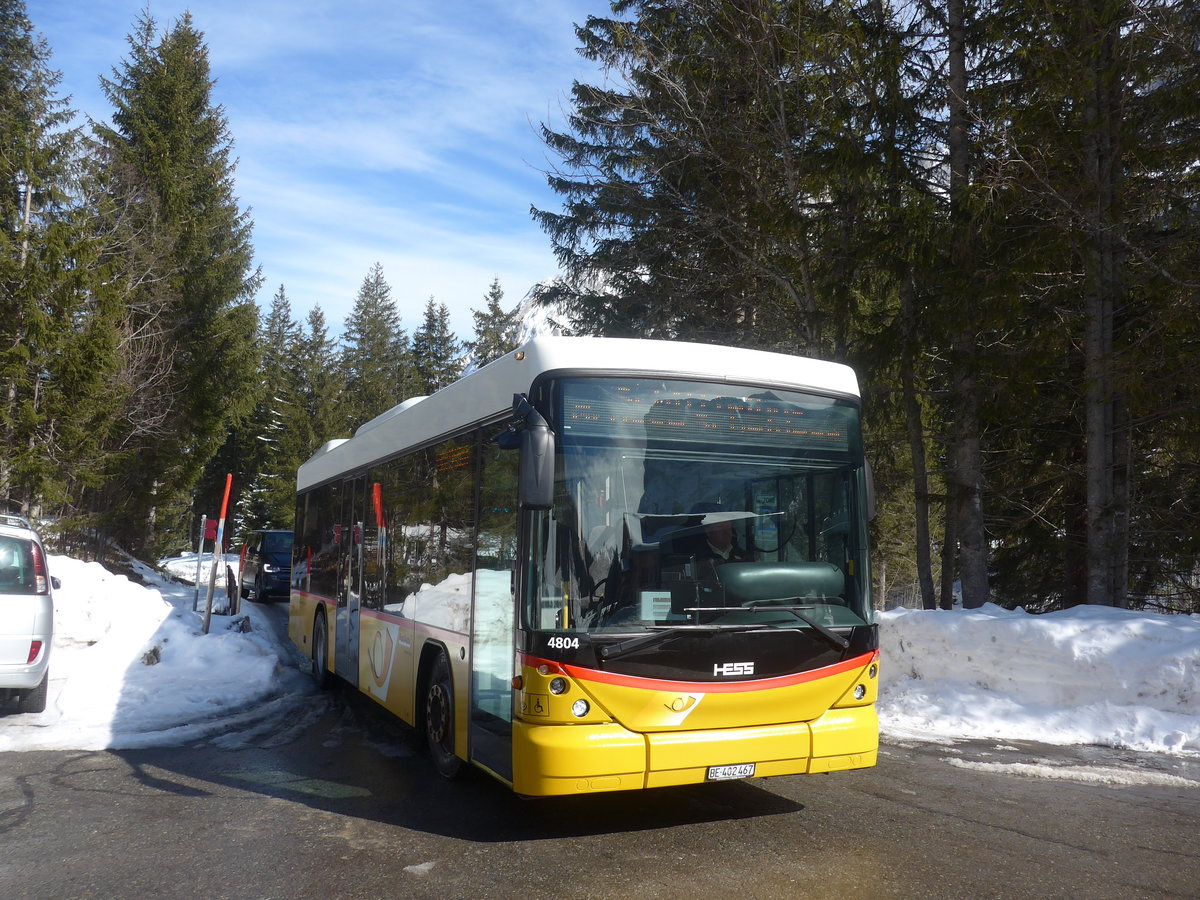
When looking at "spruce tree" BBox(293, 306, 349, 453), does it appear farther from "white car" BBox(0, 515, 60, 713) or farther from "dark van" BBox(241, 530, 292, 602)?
"white car" BBox(0, 515, 60, 713)

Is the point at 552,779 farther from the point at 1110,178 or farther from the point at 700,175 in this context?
the point at 700,175

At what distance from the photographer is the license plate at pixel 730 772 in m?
5.67

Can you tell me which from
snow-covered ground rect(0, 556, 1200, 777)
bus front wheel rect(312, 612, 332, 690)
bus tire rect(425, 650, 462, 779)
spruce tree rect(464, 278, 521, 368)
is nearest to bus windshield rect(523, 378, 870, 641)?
bus tire rect(425, 650, 462, 779)

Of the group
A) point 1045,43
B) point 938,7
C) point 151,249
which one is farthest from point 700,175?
point 151,249

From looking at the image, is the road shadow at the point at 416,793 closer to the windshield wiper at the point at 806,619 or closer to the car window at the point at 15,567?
the windshield wiper at the point at 806,619

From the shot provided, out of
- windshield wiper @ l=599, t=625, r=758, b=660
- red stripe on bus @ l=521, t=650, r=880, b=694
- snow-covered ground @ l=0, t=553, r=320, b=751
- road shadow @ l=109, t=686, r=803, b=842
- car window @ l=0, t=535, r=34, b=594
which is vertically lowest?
road shadow @ l=109, t=686, r=803, b=842

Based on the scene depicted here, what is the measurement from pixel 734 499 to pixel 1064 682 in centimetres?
557

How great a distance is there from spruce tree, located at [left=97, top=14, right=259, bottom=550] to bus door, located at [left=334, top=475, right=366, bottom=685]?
19.5m

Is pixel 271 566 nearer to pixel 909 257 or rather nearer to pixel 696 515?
pixel 909 257

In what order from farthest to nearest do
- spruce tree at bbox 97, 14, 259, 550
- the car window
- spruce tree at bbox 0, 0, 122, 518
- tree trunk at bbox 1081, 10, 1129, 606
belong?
spruce tree at bbox 97, 14, 259, 550, spruce tree at bbox 0, 0, 122, 518, tree trunk at bbox 1081, 10, 1129, 606, the car window

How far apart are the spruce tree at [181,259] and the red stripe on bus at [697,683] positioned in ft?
83.9

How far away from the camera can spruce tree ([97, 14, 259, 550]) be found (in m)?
29.3

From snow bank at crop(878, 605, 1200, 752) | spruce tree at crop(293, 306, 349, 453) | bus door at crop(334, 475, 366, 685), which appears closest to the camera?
snow bank at crop(878, 605, 1200, 752)

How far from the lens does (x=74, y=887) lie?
4.86 m
